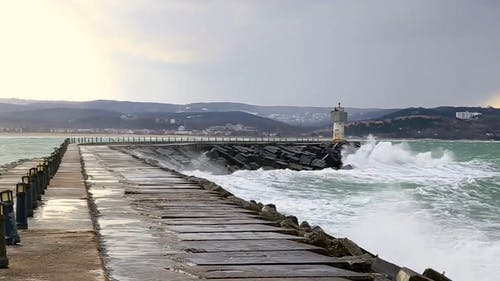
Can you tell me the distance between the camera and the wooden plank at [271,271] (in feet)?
18.5

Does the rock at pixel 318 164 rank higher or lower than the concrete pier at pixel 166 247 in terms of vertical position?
lower

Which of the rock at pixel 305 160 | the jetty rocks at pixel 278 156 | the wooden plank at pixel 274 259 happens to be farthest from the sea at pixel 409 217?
the rock at pixel 305 160

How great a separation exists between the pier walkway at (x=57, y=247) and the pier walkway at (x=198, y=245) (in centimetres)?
19

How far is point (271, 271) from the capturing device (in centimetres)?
582

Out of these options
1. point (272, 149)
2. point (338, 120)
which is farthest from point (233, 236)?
point (338, 120)

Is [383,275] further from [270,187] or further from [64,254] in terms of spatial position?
[270,187]

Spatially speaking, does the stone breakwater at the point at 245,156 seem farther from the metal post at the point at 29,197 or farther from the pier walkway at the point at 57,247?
the pier walkway at the point at 57,247

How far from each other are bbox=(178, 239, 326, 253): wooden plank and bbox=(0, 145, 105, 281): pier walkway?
99cm

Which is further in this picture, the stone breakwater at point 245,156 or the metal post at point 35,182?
A: the stone breakwater at point 245,156

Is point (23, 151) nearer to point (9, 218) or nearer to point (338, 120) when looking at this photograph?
point (338, 120)

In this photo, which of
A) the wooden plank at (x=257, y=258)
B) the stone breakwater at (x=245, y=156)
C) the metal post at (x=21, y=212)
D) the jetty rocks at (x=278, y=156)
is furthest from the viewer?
the jetty rocks at (x=278, y=156)

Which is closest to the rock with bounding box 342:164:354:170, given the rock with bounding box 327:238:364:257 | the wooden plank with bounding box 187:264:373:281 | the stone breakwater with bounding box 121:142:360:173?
the stone breakwater with bounding box 121:142:360:173

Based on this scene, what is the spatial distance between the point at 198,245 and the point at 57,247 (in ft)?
4.58

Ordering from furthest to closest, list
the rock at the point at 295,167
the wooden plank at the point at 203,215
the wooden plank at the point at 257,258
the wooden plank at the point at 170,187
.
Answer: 1. the rock at the point at 295,167
2. the wooden plank at the point at 170,187
3. the wooden plank at the point at 203,215
4. the wooden plank at the point at 257,258
